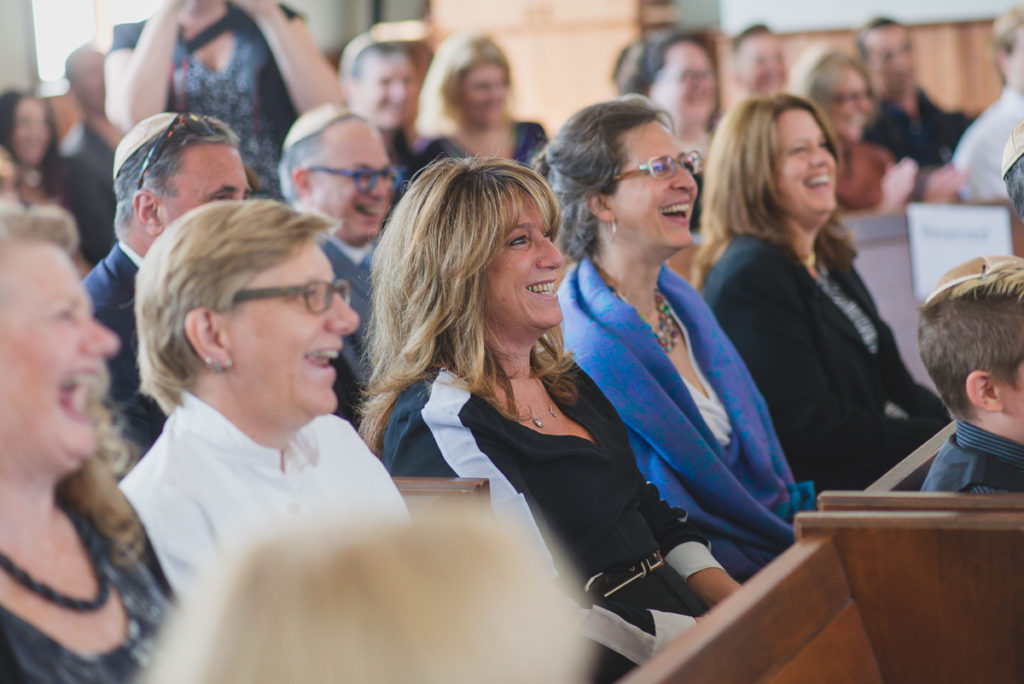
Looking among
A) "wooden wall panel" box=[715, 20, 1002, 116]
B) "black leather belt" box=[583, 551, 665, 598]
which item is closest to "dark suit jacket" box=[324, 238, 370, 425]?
"black leather belt" box=[583, 551, 665, 598]

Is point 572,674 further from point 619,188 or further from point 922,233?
point 922,233

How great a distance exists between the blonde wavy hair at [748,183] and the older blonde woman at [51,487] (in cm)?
217

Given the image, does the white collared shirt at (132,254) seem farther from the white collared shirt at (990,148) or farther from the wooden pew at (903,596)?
the white collared shirt at (990,148)

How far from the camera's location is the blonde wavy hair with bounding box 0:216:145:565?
43.0 inches

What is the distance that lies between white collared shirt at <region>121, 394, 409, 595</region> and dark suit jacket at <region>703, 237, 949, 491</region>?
5.29 ft

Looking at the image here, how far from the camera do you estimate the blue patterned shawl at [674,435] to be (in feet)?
7.67

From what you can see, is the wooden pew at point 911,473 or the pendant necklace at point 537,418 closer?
the wooden pew at point 911,473

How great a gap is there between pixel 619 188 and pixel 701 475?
0.66m

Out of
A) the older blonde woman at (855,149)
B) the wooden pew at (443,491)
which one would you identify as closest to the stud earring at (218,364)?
the wooden pew at (443,491)

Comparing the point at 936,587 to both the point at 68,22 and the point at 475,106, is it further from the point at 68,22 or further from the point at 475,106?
the point at 68,22

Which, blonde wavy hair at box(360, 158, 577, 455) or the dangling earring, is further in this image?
the dangling earring

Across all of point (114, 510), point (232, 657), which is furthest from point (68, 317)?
point (232, 657)

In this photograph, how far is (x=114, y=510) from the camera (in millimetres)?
1193

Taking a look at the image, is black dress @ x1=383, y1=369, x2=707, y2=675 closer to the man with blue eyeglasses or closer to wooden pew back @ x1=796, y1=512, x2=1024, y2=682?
wooden pew back @ x1=796, y1=512, x2=1024, y2=682
